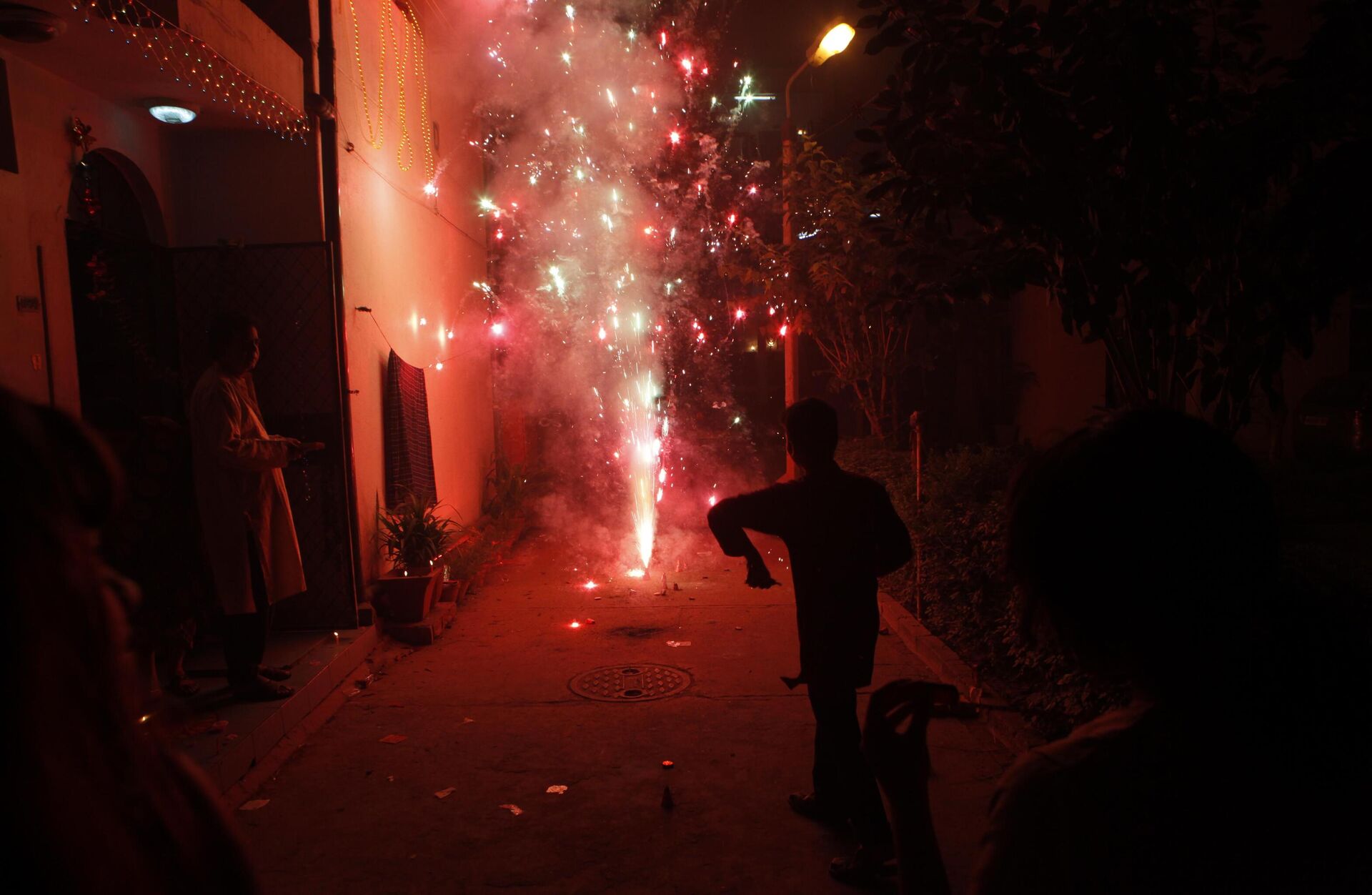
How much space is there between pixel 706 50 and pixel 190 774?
57.2 ft

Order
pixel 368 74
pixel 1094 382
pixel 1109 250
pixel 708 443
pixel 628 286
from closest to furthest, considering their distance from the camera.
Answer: pixel 1109 250 → pixel 368 74 → pixel 1094 382 → pixel 628 286 → pixel 708 443

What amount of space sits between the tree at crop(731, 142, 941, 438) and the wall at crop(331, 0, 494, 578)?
4.21 meters

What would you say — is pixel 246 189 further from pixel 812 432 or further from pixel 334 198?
pixel 812 432

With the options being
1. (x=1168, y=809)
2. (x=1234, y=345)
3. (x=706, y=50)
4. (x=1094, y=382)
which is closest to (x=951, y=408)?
(x=1094, y=382)

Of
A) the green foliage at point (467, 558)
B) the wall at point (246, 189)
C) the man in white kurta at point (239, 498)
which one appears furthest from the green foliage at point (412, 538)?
the wall at point (246, 189)

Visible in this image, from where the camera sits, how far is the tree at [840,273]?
11562 mm

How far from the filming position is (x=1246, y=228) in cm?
381

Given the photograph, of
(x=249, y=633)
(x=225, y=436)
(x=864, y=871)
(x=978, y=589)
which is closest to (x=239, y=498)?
(x=225, y=436)

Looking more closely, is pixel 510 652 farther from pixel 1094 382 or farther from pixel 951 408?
pixel 951 408

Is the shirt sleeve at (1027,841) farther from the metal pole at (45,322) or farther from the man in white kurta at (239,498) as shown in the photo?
the metal pole at (45,322)

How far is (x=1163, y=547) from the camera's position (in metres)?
1.19

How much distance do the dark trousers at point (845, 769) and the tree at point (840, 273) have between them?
7.02 metres

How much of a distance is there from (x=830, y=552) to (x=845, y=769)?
3.31 feet

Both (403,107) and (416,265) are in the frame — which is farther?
(416,265)
